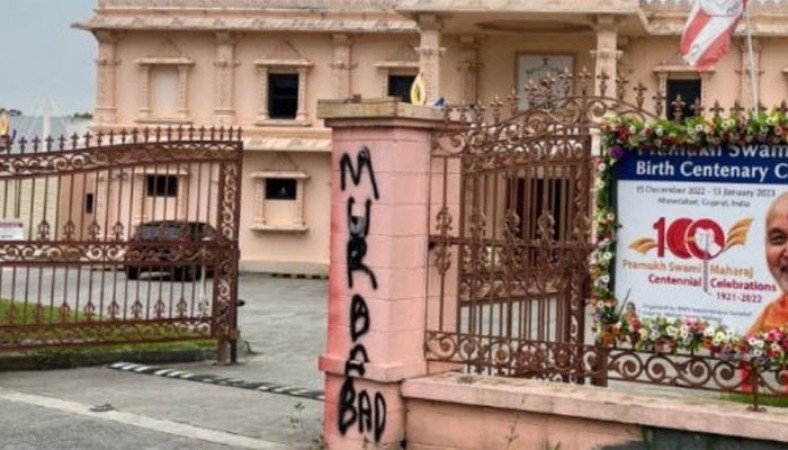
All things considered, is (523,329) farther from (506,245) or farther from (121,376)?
(121,376)

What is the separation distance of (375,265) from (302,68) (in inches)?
1002

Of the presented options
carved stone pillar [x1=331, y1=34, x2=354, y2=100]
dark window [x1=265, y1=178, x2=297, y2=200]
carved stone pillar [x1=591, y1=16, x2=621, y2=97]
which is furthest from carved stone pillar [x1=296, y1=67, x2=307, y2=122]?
carved stone pillar [x1=591, y1=16, x2=621, y2=97]

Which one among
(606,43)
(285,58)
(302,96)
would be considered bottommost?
(302,96)

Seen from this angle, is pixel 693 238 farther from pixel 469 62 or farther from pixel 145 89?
pixel 145 89

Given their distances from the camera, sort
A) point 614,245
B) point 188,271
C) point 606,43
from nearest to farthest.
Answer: point 614,245, point 188,271, point 606,43

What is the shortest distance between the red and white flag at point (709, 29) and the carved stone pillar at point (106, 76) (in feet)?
78.0

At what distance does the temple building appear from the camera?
2988 centimetres

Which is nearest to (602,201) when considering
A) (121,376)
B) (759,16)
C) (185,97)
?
(121,376)

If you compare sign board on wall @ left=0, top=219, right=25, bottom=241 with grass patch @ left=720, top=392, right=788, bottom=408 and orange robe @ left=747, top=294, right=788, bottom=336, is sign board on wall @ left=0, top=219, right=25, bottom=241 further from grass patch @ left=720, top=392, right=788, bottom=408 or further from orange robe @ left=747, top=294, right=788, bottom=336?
orange robe @ left=747, top=294, right=788, bottom=336

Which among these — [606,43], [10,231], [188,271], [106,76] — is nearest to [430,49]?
[606,43]

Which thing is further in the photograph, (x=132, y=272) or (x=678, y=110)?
(x=132, y=272)

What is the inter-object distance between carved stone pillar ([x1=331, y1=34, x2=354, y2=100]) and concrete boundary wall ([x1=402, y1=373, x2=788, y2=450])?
25032 mm

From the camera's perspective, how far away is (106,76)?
109 feet

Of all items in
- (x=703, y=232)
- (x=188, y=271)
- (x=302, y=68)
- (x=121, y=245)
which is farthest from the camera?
(x=302, y=68)
